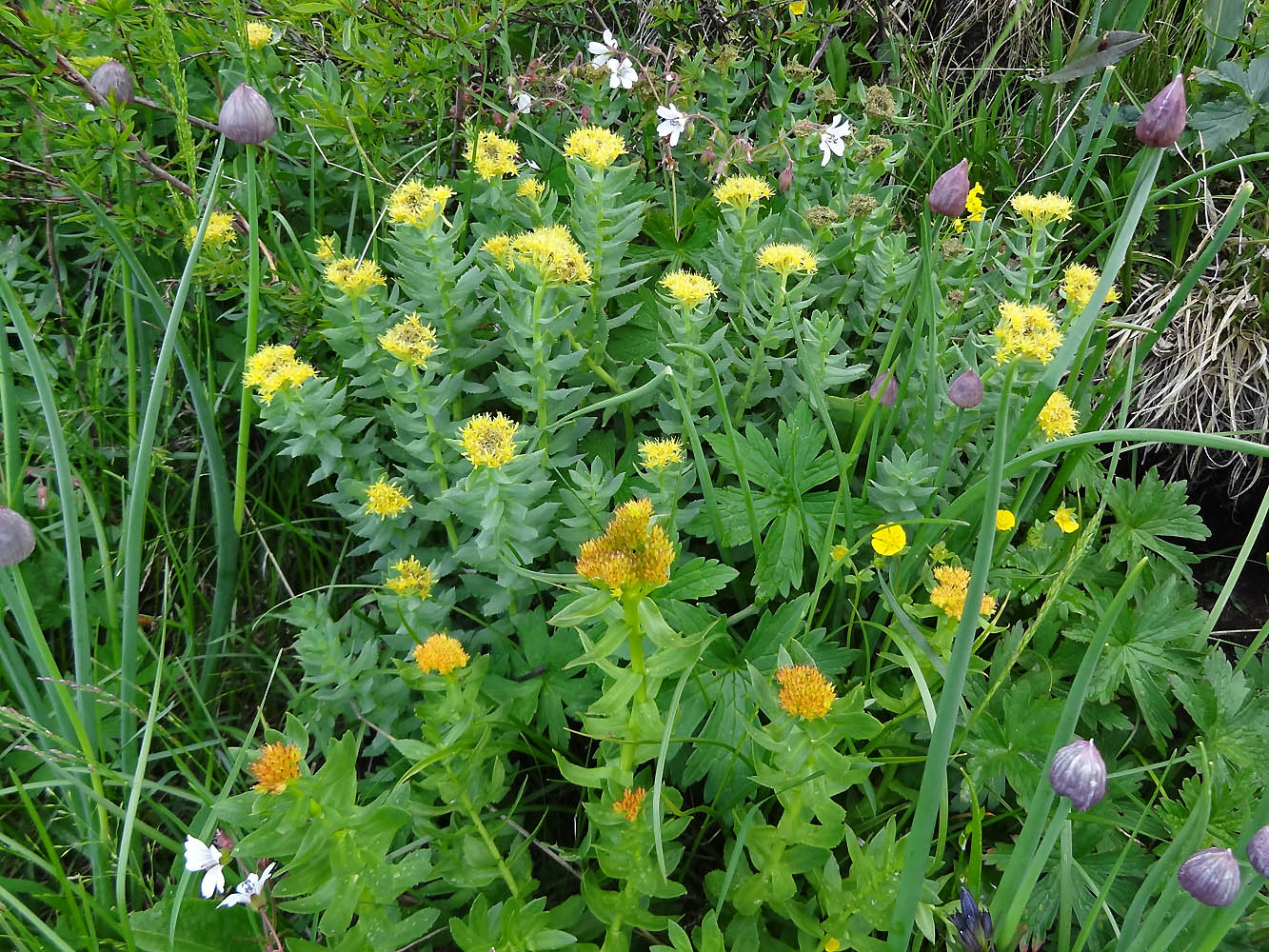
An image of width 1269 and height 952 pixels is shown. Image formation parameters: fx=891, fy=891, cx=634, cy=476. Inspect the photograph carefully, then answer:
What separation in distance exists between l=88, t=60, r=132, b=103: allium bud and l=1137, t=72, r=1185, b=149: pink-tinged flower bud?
5.33ft

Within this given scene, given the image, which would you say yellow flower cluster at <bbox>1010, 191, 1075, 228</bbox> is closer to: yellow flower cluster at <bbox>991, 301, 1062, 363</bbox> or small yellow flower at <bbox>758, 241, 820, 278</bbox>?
yellow flower cluster at <bbox>991, 301, 1062, 363</bbox>

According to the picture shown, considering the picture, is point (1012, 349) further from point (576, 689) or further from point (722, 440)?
point (576, 689)

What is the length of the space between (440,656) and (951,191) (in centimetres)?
99

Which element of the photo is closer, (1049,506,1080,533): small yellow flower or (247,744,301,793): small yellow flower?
(247,744,301,793): small yellow flower

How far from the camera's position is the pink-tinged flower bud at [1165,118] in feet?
3.27

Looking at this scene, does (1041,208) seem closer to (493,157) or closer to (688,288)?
(688,288)

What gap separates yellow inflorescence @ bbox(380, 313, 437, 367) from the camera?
135cm

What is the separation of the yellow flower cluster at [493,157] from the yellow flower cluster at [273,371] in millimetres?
520

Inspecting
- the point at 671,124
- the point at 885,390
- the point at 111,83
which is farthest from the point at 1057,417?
the point at 111,83

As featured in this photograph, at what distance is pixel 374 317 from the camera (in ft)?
4.82

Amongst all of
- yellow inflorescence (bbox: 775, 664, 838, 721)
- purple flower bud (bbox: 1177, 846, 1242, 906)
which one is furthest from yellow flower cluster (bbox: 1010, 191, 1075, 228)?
purple flower bud (bbox: 1177, 846, 1242, 906)

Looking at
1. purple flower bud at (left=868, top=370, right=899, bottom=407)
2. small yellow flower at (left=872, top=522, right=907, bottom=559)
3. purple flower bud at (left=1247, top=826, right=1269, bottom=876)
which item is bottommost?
small yellow flower at (left=872, top=522, right=907, bottom=559)

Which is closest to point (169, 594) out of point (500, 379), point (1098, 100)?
point (500, 379)

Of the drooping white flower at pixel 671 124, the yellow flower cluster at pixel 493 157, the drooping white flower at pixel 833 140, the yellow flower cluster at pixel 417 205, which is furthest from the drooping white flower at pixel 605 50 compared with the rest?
the yellow flower cluster at pixel 417 205
